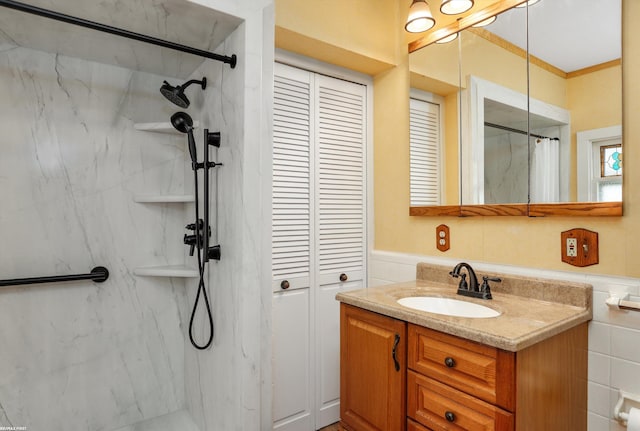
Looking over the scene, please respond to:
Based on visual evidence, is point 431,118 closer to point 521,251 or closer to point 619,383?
point 521,251

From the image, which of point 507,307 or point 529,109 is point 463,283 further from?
point 529,109

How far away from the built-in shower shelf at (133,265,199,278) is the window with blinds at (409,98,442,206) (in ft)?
4.34

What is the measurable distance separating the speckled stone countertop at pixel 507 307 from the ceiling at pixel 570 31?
0.94 m

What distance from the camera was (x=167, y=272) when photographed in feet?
6.01

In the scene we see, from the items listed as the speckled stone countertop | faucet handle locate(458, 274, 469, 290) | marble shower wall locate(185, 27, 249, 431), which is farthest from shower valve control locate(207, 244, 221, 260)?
faucet handle locate(458, 274, 469, 290)

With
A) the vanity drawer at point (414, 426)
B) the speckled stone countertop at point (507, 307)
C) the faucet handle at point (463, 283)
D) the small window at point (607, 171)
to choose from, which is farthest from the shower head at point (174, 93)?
the small window at point (607, 171)

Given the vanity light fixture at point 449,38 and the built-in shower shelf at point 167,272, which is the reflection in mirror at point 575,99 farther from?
the built-in shower shelf at point 167,272

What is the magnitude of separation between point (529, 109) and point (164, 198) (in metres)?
1.76

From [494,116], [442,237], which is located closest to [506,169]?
[494,116]

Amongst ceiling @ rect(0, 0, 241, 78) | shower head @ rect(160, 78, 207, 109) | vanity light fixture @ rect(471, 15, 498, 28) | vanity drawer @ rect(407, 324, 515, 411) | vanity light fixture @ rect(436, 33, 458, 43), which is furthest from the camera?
vanity light fixture @ rect(436, 33, 458, 43)

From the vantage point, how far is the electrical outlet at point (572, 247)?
156 centimetres

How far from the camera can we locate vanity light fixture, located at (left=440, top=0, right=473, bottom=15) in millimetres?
1871

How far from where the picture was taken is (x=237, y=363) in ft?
4.98

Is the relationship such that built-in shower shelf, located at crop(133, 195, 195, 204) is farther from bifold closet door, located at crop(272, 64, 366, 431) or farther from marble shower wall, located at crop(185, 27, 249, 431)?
bifold closet door, located at crop(272, 64, 366, 431)
